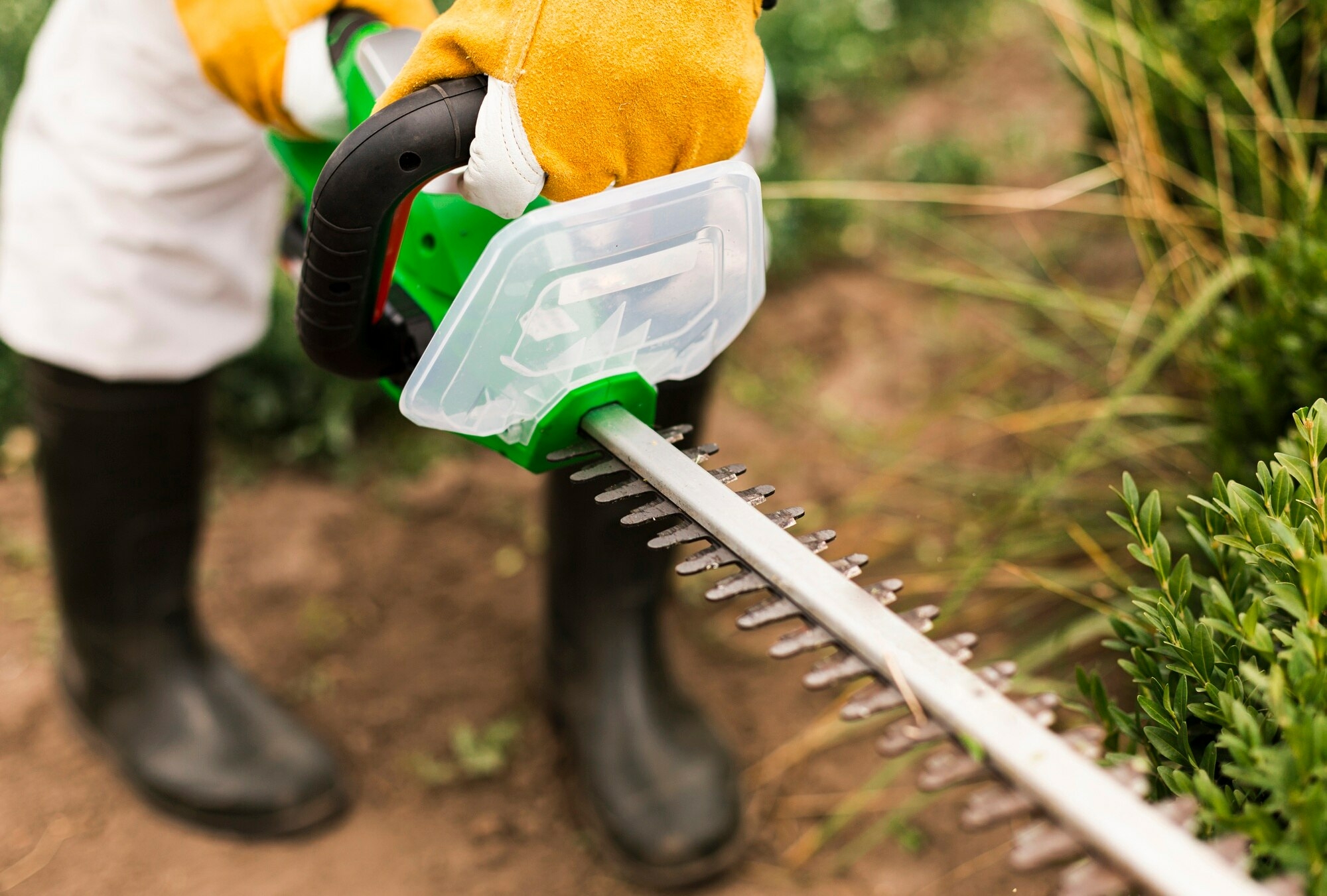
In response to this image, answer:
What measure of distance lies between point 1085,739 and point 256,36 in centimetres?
93

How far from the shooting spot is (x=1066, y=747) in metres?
0.68

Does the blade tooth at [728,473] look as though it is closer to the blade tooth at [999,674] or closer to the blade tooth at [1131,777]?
the blade tooth at [999,674]

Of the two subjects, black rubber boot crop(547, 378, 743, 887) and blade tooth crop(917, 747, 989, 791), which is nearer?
blade tooth crop(917, 747, 989, 791)

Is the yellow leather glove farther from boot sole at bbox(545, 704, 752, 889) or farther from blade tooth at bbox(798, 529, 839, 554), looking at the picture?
boot sole at bbox(545, 704, 752, 889)

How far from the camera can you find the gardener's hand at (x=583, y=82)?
793 millimetres

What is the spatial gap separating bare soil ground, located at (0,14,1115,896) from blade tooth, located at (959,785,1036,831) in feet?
2.72

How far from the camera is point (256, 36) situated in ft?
3.33

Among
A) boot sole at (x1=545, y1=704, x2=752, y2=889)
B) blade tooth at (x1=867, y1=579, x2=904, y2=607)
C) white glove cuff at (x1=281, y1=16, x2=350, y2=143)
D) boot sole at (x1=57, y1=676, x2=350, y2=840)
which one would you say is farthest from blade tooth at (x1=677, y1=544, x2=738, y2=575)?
boot sole at (x1=57, y1=676, x2=350, y2=840)

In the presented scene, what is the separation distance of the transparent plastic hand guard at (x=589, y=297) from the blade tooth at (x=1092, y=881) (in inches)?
20.7

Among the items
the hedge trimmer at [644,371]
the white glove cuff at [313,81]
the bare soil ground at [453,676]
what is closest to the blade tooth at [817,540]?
the hedge trimmer at [644,371]

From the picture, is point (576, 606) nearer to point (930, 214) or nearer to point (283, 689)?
point (283, 689)

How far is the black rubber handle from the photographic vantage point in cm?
81

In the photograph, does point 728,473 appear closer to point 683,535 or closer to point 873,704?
point 683,535

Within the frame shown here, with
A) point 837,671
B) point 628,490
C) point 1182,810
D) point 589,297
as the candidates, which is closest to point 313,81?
point 589,297
